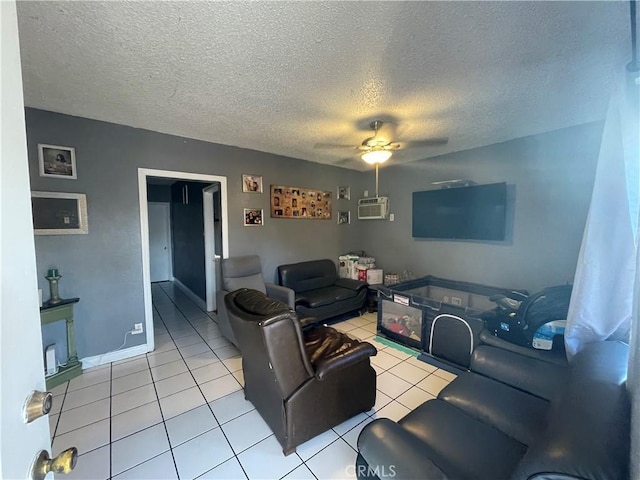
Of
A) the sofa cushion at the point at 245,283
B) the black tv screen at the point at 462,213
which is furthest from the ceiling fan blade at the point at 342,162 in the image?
the sofa cushion at the point at 245,283

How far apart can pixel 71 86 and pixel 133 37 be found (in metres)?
1.00

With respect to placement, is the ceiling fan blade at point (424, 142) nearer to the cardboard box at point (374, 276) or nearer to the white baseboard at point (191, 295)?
the cardboard box at point (374, 276)

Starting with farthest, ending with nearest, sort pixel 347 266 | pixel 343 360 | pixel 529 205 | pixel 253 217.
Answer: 1. pixel 347 266
2. pixel 253 217
3. pixel 529 205
4. pixel 343 360

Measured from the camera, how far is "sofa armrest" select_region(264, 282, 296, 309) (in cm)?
324

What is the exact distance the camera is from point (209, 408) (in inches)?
79.4

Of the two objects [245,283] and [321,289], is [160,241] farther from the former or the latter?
[321,289]

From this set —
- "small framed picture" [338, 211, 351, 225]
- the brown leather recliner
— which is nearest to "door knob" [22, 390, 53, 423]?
the brown leather recliner

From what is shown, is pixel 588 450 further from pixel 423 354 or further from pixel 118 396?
pixel 118 396

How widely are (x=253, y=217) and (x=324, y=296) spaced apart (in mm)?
1548

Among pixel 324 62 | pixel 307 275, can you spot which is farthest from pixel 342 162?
pixel 324 62

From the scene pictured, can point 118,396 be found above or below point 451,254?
below

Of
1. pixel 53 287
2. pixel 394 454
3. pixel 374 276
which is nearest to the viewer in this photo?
pixel 394 454

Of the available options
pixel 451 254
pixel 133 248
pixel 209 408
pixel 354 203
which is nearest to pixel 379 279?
pixel 451 254

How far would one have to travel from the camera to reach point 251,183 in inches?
144
